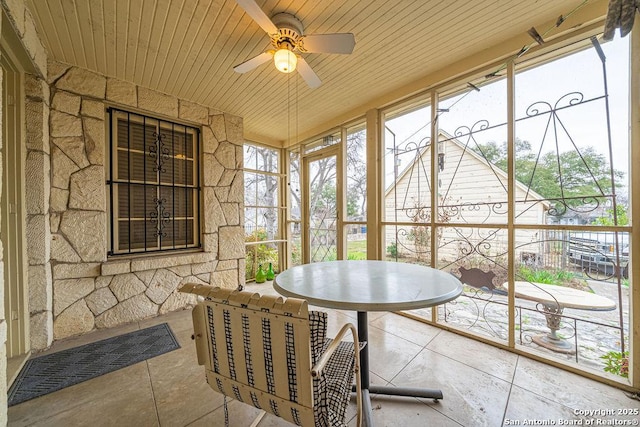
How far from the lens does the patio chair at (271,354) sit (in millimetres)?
865

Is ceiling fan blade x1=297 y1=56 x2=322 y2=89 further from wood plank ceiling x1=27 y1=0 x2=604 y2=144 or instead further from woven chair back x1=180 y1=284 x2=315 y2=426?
woven chair back x1=180 y1=284 x2=315 y2=426

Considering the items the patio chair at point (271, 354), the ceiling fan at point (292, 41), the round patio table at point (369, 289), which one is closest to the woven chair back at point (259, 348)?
the patio chair at point (271, 354)

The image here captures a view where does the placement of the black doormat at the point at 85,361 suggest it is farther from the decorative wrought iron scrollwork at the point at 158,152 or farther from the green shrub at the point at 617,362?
the green shrub at the point at 617,362

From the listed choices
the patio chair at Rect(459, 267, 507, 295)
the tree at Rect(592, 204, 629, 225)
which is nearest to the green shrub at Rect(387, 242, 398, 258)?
the patio chair at Rect(459, 267, 507, 295)

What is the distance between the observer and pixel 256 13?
140 centimetres

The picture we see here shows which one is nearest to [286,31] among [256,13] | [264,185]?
[256,13]

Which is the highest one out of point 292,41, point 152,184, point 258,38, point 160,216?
point 258,38

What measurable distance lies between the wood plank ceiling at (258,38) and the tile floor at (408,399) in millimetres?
2598

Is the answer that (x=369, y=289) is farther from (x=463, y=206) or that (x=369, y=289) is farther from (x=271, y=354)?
(x=463, y=206)

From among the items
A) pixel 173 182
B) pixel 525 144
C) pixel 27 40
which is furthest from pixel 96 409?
pixel 525 144

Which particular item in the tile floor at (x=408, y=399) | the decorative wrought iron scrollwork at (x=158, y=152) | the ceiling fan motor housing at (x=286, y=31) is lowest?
the tile floor at (x=408, y=399)

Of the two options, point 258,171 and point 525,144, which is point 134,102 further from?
point 525,144

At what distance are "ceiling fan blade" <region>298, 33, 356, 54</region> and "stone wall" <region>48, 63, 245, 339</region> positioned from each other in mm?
2029

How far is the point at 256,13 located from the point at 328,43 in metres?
0.49
